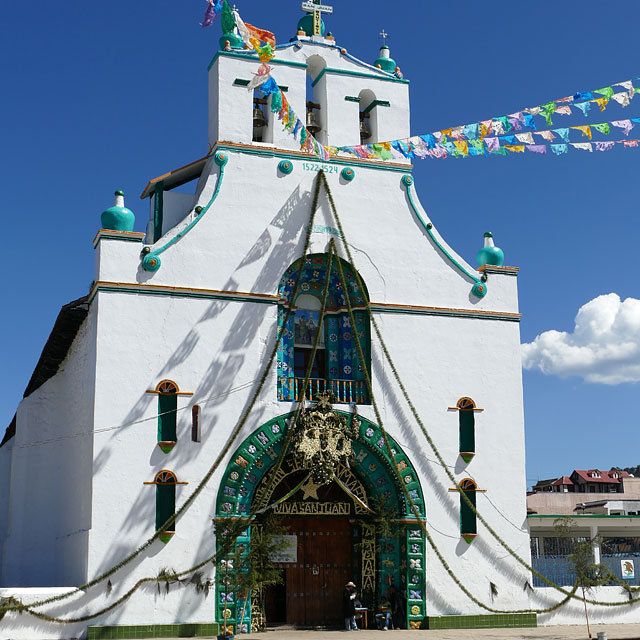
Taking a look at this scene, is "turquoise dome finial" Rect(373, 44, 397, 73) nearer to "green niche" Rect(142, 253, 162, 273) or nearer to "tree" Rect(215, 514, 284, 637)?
"green niche" Rect(142, 253, 162, 273)

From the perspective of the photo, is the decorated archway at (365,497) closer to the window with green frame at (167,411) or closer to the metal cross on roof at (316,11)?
the window with green frame at (167,411)

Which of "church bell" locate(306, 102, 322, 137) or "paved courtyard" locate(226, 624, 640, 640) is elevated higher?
"church bell" locate(306, 102, 322, 137)

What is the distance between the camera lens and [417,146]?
2373cm

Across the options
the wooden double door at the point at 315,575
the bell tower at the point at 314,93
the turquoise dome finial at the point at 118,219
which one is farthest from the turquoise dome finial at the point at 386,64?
the wooden double door at the point at 315,575

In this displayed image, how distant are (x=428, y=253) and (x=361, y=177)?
2.57 meters

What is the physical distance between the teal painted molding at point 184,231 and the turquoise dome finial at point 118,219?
87cm

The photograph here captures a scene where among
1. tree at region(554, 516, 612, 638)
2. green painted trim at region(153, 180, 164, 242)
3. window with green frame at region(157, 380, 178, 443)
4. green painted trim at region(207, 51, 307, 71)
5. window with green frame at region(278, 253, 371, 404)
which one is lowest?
tree at region(554, 516, 612, 638)

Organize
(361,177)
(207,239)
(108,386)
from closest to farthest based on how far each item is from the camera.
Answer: (108,386) → (207,239) → (361,177)

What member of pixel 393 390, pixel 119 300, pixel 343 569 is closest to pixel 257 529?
pixel 343 569

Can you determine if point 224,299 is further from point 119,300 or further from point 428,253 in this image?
point 428,253

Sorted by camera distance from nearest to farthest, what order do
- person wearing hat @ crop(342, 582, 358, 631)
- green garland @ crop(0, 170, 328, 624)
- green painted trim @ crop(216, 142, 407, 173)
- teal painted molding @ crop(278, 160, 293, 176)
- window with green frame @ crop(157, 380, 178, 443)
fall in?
1. green garland @ crop(0, 170, 328, 624)
2. window with green frame @ crop(157, 380, 178, 443)
3. person wearing hat @ crop(342, 582, 358, 631)
4. green painted trim @ crop(216, 142, 407, 173)
5. teal painted molding @ crop(278, 160, 293, 176)

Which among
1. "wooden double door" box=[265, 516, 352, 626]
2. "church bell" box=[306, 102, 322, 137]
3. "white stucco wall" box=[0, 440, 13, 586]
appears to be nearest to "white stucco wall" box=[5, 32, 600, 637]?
→ "church bell" box=[306, 102, 322, 137]

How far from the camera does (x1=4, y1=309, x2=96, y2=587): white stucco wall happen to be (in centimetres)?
2266

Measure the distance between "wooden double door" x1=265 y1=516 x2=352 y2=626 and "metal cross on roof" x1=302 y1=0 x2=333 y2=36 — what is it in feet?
41.7
